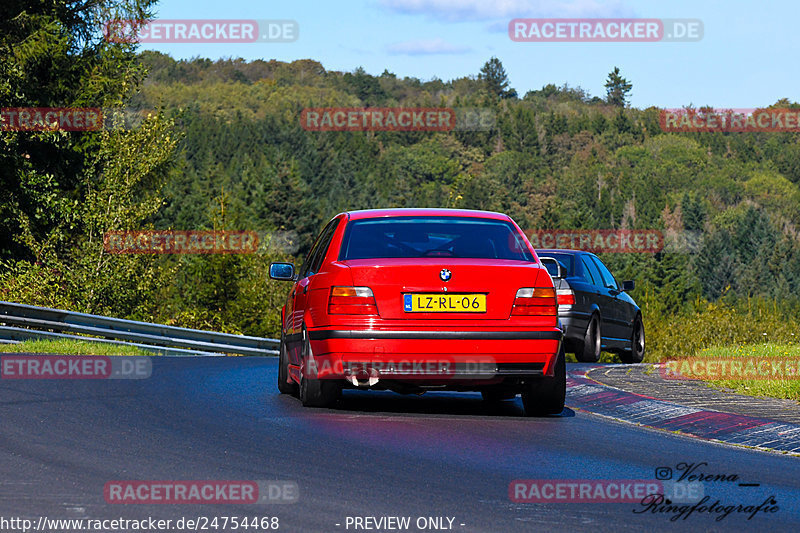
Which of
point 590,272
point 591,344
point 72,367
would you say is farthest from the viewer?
point 590,272

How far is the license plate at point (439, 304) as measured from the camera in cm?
930

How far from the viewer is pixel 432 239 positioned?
33.0 feet

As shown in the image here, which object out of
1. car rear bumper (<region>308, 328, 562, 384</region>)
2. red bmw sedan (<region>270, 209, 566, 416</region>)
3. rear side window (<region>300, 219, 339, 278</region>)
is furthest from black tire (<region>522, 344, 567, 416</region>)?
rear side window (<region>300, 219, 339, 278</region>)

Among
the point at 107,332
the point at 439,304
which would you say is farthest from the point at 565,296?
the point at 107,332

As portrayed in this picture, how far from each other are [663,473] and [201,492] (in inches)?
109

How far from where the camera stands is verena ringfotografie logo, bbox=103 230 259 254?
113 ft

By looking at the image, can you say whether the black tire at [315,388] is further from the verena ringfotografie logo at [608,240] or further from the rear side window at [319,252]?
the verena ringfotografie logo at [608,240]

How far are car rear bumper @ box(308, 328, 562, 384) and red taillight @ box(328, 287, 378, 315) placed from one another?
17cm

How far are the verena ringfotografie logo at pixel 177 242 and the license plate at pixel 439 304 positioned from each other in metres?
25.1

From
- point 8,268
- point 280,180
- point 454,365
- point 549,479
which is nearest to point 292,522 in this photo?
point 549,479

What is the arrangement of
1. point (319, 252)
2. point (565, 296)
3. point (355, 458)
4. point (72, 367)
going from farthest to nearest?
1. point (565, 296)
2. point (72, 367)
3. point (319, 252)
4. point (355, 458)

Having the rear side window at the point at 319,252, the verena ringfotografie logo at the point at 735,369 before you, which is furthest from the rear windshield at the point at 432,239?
the verena ringfotografie logo at the point at 735,369

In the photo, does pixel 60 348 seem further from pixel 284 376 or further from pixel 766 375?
pixel 766 375

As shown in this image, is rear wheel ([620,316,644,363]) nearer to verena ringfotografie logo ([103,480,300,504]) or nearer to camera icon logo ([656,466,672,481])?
camera icon logo ([656,466,672,481])
